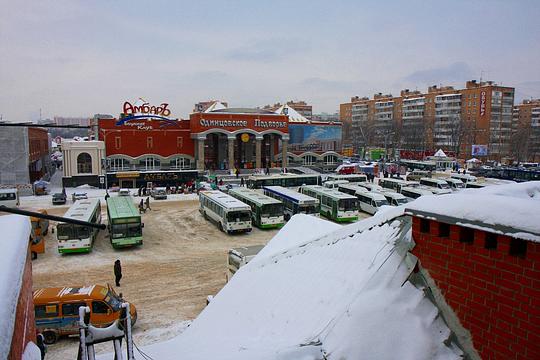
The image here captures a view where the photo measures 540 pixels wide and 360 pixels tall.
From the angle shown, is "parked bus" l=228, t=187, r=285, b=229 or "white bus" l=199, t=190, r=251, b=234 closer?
"white bus" l=199, t=190, r=251, b=234

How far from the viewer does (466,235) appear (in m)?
3.95

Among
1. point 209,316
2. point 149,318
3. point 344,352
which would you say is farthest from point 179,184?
point 344,352

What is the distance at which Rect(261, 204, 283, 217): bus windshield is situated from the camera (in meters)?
26.8

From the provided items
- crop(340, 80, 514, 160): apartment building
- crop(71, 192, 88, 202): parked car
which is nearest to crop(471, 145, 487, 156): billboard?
crop(340, 80, 514, 160): apartment building

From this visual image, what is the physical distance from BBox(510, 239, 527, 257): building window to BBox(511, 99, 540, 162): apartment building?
80.7 metres

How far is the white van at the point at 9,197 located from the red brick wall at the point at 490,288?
35.7 m

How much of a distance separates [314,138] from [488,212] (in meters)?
56.4

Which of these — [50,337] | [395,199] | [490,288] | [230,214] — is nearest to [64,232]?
[230,214]

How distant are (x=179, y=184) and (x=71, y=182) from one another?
34.4 feet

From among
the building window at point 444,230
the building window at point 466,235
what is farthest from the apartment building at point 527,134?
the building window at point 466,235

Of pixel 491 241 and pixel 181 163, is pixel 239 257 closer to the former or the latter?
pixel 491 241

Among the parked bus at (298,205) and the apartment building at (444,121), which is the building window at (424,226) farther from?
the apartment building at (444,121)

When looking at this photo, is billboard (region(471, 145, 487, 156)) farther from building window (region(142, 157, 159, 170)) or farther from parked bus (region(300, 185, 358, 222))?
building window (region(142, 157, 159, 170))

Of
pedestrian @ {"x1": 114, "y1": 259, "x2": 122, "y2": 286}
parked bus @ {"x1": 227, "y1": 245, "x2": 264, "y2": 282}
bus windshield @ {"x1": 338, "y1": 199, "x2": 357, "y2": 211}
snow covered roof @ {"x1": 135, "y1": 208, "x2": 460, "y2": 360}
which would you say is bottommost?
pedestrian @ {"x1": 114, "y1": 259, "x2": 122, "y2": 286}
